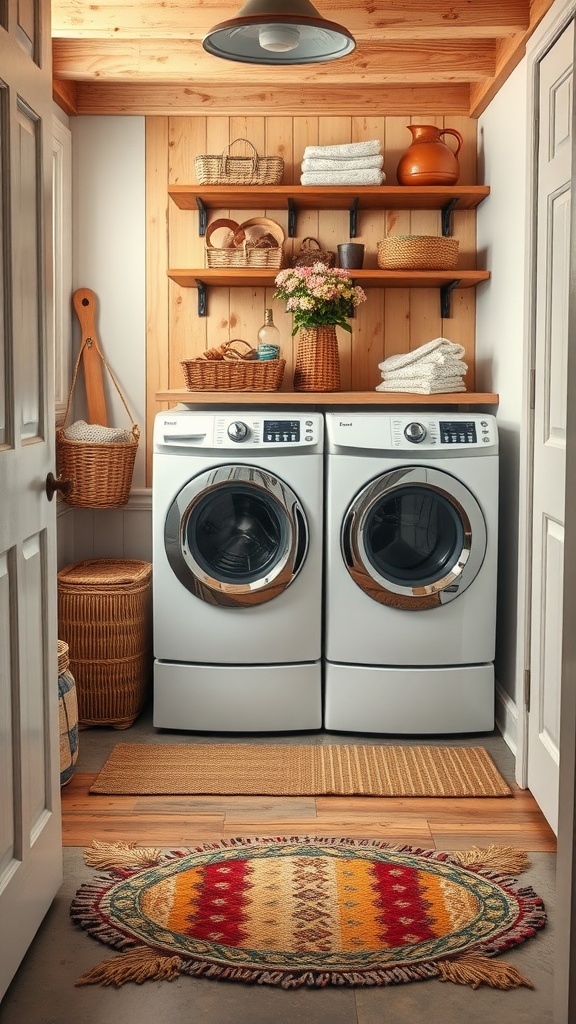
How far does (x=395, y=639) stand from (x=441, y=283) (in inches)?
56.7

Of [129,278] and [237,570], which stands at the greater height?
[129,278]

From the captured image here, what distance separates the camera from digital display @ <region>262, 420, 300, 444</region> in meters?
3.43

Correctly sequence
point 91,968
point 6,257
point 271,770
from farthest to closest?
1. point 271,770
2. point 91,968
3. point 6,257

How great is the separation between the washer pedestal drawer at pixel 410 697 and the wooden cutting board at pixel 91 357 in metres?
1.43

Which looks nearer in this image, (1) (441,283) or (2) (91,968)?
(2) (91,968)

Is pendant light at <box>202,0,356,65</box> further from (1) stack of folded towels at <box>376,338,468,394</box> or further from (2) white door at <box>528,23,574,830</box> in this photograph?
(1) stack of folded towels at <box>376,338,468,394</box>

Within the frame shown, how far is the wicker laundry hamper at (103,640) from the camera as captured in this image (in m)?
3.55

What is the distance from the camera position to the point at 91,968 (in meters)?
2.09

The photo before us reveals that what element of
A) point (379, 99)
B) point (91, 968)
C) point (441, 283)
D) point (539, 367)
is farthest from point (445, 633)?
point (379, 99)

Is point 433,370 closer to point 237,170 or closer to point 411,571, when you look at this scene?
point 411,571

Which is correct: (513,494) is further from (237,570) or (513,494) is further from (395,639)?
(237,570)

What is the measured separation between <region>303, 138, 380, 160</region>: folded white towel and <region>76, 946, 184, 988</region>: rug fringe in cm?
281

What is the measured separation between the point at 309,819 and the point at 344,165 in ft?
7.66

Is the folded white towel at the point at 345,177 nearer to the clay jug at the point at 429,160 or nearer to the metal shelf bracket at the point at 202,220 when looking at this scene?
the clay jug at the point at 429,160
